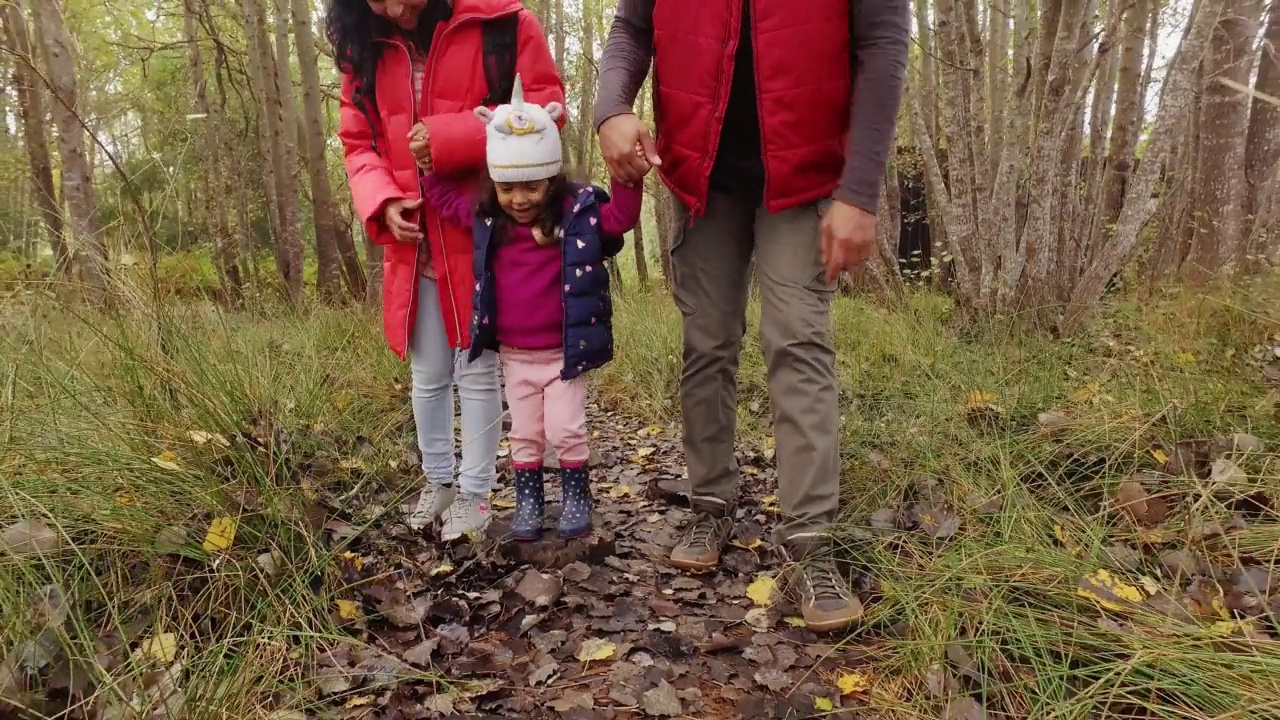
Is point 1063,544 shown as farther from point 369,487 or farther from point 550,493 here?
point 369,487

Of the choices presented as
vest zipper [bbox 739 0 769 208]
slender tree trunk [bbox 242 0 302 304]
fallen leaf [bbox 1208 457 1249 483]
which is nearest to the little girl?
vest zipper [bbox 739 0 769 208]

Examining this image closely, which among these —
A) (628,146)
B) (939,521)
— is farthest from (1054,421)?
(628,146)

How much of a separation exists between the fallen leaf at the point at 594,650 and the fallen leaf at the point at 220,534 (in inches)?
41.5

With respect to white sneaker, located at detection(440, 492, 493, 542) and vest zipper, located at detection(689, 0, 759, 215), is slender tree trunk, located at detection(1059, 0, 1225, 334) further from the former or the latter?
white sneaker, located at detection(440, 492, 493, 542)

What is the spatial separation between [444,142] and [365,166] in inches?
16.4

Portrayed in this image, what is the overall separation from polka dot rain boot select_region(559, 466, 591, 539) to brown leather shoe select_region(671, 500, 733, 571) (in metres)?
0.37

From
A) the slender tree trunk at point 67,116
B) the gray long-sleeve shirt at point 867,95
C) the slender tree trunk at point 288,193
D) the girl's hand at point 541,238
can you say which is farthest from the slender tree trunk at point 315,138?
the gray long-sleeve shirt at point 867,95

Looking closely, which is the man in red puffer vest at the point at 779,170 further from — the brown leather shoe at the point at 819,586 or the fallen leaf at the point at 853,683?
the fallen leaf at the point at 853,683

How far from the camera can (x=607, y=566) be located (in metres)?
2.76

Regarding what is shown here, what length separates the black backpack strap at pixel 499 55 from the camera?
2715 mm

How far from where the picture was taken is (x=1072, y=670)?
1626 millimetres

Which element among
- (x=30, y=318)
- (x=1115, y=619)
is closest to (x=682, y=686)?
(x=1115, y=619)

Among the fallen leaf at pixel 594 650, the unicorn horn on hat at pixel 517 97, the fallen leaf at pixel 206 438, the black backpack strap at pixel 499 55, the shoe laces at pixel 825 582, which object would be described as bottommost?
the fallen leaf at pixel 594 650

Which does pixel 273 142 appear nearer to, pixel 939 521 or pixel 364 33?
pixel 364 33
